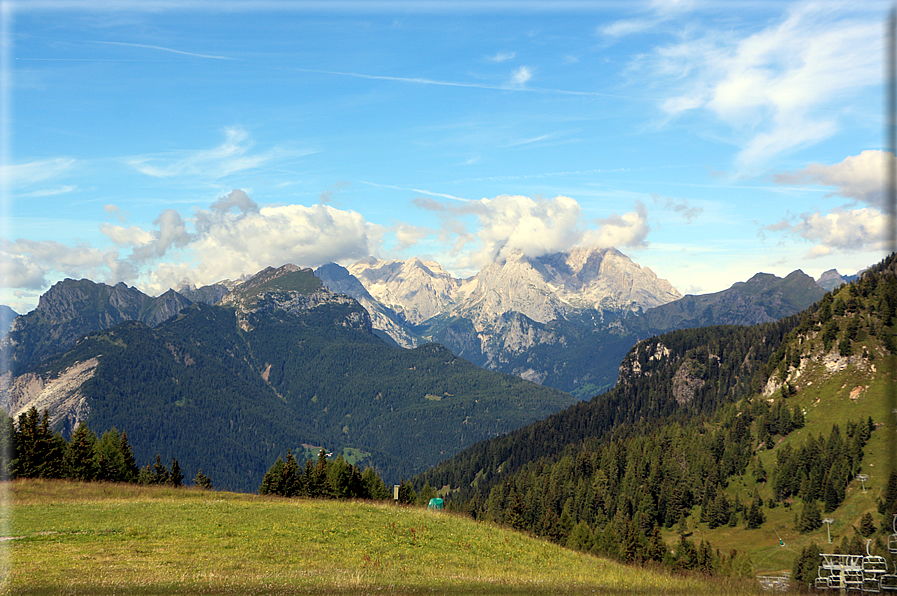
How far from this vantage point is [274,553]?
131 ft

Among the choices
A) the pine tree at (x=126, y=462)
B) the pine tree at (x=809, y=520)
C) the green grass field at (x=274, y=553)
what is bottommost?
the pine tree at (x=809, y=520)

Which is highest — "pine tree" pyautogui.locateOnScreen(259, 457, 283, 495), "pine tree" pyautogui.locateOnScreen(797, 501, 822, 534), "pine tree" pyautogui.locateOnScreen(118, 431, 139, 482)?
"pine tree" pyautogui.locateOnScreen(118, 431, 139, 482)

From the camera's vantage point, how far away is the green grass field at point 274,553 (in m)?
31.9

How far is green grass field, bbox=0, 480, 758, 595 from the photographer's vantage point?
3192 cm

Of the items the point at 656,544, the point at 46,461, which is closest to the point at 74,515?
the point at 46,461

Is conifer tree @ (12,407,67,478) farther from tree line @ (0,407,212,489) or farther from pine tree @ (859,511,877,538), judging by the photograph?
pine tree @ (859,511,877,538)

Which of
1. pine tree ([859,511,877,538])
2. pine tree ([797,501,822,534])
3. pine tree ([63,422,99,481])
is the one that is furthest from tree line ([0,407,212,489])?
pine tree ([797,501,822,534])

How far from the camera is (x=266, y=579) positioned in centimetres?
3278

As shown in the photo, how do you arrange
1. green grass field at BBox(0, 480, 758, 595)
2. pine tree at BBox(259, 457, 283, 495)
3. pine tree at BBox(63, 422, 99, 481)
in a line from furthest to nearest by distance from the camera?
pine tree at BBox(259, 457, 283, 495)
pine tree at BBox(63, 422, 99, 481)
green grass field at BBox(0, 480, 758, 595)

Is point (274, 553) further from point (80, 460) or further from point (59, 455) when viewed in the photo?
point (80, 460)

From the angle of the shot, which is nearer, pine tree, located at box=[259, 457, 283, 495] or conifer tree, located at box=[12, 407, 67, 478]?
conifer tree, located at box=[12, 407, 67, 478]

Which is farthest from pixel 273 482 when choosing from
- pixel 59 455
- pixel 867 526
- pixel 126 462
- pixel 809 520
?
pixel 809 520

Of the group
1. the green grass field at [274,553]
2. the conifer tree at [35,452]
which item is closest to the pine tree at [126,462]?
the conifer tree at [35,452]

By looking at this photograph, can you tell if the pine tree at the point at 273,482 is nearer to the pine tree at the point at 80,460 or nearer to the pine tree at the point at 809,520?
the pine tree at the point at 80,460
